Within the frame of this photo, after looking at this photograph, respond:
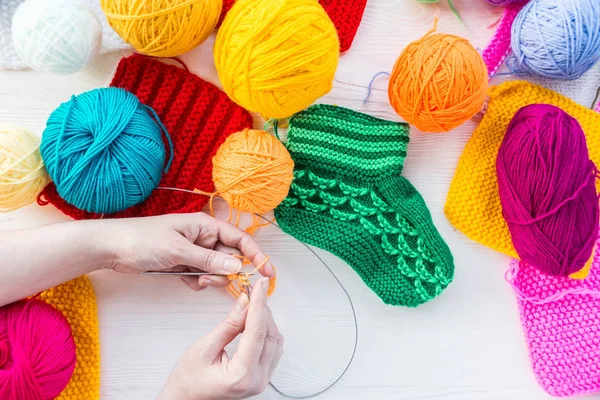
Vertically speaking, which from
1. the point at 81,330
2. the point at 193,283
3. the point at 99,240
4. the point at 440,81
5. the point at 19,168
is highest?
the point at 440,81

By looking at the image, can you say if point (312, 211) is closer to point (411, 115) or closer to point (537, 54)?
point (411, 115)

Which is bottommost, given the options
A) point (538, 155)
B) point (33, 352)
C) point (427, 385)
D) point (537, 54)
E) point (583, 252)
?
point (427, 385)

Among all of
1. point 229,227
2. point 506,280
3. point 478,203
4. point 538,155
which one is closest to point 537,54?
point 538,155

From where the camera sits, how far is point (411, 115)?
937 mm

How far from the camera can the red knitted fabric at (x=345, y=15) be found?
99cm

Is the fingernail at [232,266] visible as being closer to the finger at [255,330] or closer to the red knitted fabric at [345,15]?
the finger at [255,330]

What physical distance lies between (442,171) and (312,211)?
27 centimetres

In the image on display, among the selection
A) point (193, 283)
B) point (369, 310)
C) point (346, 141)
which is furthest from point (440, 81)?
point (193, 283)

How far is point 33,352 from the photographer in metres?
0.87

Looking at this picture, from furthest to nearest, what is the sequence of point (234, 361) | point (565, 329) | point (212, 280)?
point (565, 329) < point (212, 280) < point (234, 361)

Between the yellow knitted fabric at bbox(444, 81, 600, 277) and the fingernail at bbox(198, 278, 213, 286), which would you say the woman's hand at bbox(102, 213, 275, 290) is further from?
the yellow knitted fabric at bbox(444, 81, 600, 277)

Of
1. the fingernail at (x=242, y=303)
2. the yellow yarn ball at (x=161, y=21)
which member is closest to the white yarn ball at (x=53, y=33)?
the yellow yarn ball at (x=161, y=21)

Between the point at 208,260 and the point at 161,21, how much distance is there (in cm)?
40

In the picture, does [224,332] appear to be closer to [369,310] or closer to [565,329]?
[369,310]
